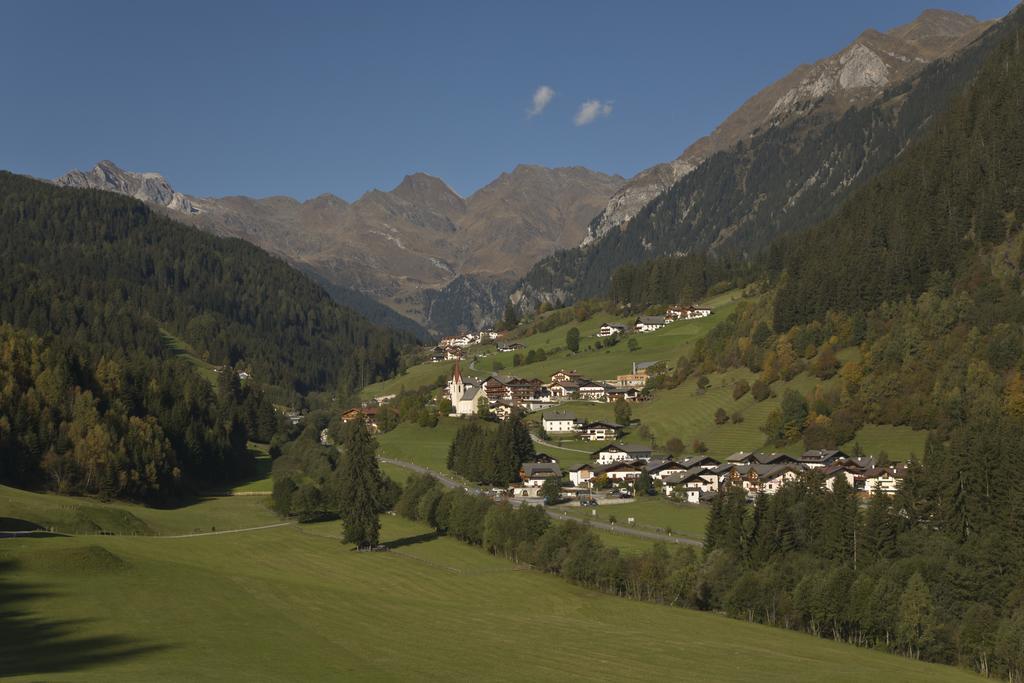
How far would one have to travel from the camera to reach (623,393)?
19225cm

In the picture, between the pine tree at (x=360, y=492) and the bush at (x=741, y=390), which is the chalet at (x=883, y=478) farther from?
the pine tree at (x=360, y=492)

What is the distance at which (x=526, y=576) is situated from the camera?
8588cm

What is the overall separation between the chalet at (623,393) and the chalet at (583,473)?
49.1 meters

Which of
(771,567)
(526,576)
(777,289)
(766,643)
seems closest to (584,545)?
(526,576)

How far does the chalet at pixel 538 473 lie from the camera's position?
133125mm

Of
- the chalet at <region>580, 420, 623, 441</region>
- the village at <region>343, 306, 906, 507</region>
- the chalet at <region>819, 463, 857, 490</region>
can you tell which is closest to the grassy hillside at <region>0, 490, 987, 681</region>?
the village at <region>343, 306, 906, 507</region>

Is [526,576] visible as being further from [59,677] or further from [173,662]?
[59,677]

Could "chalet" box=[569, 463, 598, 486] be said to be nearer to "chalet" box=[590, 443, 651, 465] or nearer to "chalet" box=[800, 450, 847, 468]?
"chalet" box=[590, 443, 651, 465]

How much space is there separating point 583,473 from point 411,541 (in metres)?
40.5

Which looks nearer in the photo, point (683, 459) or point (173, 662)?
point (173, 662)

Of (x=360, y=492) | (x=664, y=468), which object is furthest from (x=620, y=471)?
(x=360, y=492)

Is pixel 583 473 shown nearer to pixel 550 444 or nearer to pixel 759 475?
pixel 759 475

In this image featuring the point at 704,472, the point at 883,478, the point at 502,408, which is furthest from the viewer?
the point at 502,408

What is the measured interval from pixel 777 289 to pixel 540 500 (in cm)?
8280
